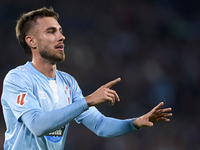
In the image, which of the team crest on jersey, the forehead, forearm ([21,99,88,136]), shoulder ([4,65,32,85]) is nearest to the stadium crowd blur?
the forehead

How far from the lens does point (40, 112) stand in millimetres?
2379

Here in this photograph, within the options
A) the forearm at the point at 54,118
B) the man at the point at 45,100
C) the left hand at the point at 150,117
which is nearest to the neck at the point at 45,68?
the man at the point at 45,100

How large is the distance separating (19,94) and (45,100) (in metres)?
0.25

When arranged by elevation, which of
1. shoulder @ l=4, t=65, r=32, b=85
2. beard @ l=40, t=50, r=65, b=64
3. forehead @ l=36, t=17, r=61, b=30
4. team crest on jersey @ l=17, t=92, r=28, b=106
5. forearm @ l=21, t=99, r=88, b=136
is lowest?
forearm @ l=21, t=99, r=88, b=136

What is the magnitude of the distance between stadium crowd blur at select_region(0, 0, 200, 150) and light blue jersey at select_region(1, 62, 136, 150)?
3.08 m

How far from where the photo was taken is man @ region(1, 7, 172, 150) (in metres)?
2.29

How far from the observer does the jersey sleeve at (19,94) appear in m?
2.43

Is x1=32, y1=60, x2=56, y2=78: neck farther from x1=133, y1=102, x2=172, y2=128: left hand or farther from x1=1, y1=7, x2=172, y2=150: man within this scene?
x1=133, y1=102, x2=172, y2=128: left hand

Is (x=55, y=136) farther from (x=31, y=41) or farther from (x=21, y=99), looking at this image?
(x=31, y=41)

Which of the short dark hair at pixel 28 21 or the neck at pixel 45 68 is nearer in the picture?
the neck at pixel 45 68

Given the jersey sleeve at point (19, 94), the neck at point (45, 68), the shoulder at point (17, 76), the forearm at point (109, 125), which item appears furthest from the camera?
the neck at point (45, 68)

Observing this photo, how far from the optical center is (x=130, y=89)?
6465 mm

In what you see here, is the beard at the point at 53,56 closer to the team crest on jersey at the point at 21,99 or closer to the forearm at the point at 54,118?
the team crest on jersey at the point at 21,99

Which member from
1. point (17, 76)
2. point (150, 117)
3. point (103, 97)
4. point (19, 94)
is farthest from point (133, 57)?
point (103, 97)
